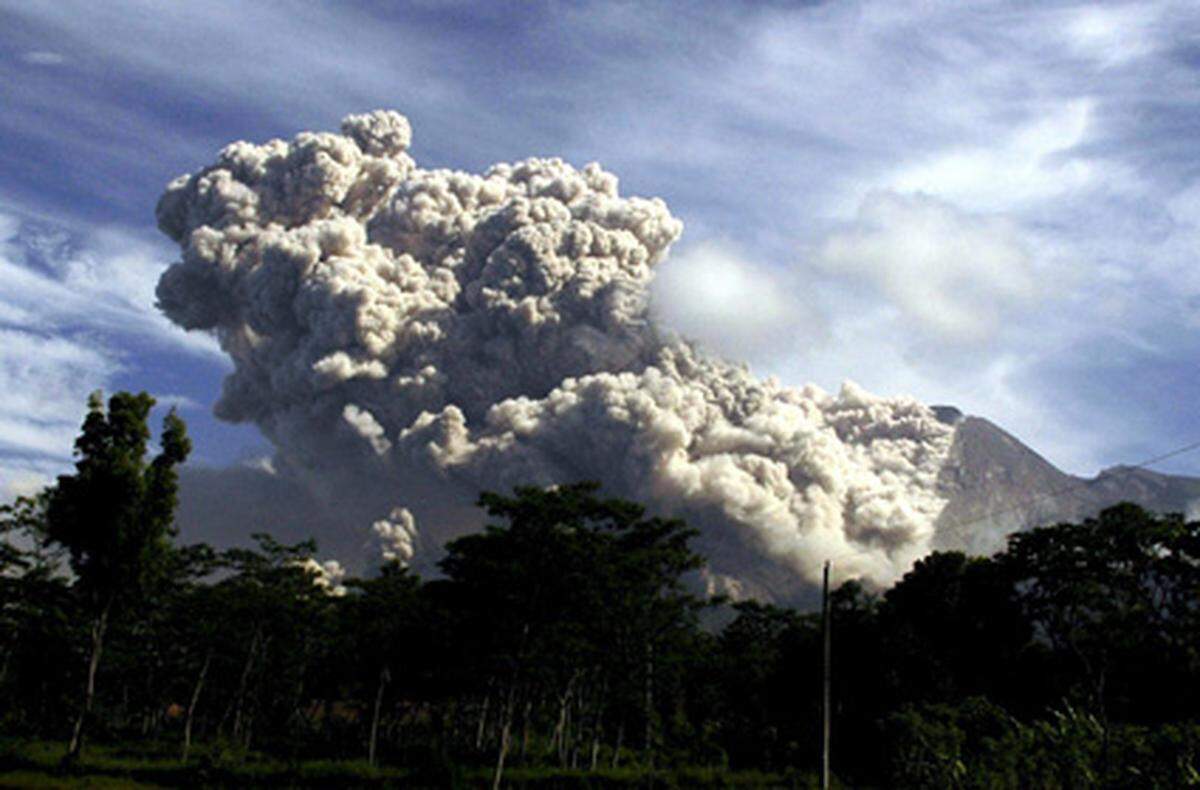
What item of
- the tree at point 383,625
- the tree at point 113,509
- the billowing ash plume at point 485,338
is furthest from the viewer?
the billowing ash plume at point 485,338

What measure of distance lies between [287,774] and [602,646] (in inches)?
517

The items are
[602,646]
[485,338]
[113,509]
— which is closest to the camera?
[113,509]

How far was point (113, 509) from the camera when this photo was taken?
1373 inches

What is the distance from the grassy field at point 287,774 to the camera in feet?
122

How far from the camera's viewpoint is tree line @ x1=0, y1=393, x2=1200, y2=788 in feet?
116

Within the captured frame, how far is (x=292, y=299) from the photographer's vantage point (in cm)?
10656

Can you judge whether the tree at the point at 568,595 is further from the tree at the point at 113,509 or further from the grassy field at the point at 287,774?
the tree at the point at 113,509

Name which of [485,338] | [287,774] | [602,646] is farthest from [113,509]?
[485,338]

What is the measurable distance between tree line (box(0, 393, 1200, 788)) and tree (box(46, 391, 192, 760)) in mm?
75

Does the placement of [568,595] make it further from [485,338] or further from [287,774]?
[485,338]

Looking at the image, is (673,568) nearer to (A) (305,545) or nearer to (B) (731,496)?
(A) (305,545)

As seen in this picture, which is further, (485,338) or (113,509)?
(485,338)

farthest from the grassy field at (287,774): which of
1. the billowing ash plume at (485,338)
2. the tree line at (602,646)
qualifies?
the billowing ash plume at (485,338)

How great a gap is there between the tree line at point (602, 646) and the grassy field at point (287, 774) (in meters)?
1.36
